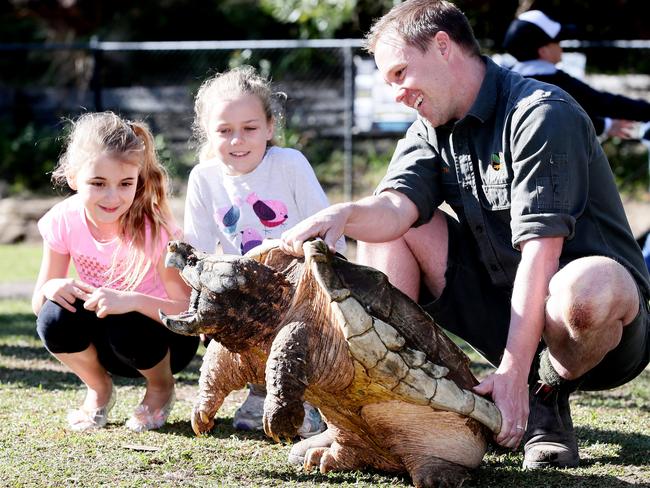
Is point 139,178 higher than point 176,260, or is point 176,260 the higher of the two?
point 139,178

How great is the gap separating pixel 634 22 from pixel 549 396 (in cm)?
941

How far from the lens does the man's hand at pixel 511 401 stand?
2.81 meters

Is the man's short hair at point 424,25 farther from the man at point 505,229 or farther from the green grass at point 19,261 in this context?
the green grass at point 19,261

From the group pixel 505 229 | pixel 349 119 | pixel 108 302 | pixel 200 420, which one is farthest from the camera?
pixel 349 119

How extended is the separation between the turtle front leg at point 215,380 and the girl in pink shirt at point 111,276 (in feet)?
1.93

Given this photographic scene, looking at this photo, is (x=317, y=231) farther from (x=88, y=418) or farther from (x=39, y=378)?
(x=39, y=378)

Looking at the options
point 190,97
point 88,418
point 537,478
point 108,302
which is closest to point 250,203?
point 108,302

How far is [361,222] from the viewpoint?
309cm

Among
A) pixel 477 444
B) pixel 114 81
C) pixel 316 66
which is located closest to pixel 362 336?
pixel 477 444

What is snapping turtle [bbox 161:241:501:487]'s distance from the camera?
2.70 m

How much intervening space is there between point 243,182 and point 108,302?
81cm

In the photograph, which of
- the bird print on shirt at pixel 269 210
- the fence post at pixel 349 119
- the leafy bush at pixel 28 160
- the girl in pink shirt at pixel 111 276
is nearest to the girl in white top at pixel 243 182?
the bird print on shirt at pixel 269 210

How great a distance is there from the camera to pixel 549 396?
3131 millimetres

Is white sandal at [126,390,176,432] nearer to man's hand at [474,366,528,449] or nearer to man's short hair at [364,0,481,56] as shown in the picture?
man's hand at [474,366,528,449]
